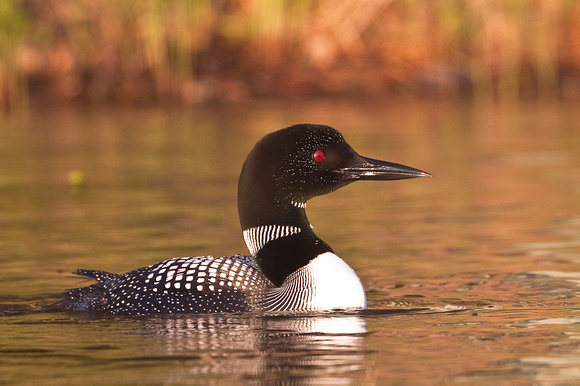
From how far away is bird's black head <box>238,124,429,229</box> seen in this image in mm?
5871

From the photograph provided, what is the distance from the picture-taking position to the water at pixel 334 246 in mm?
4859

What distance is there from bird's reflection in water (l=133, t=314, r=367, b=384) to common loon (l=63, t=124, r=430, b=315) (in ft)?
0.32

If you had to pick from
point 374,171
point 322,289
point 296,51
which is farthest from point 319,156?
point 296,51

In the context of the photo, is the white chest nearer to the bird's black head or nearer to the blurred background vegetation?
the bird's black head

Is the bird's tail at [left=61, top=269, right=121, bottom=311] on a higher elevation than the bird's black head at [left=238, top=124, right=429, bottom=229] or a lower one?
lower

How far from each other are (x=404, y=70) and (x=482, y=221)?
1273 cm

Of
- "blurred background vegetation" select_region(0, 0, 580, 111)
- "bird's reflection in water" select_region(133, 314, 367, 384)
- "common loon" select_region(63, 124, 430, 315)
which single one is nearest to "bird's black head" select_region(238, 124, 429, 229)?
"common loon" select_region(63, 124, 430, 315)

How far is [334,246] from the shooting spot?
8.35 meters

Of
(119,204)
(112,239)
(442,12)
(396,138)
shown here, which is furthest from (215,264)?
(442,12)

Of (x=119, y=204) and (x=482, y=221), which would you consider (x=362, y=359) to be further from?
(x=119, y=204)

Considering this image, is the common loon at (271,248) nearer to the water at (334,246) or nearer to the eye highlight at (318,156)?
the eye highlight at (318,156)

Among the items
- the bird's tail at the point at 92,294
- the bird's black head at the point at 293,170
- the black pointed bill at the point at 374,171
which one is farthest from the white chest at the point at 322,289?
the bird's tail at the point at 92,294

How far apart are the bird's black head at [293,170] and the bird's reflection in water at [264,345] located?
0.51m

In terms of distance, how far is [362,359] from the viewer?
4879mm
